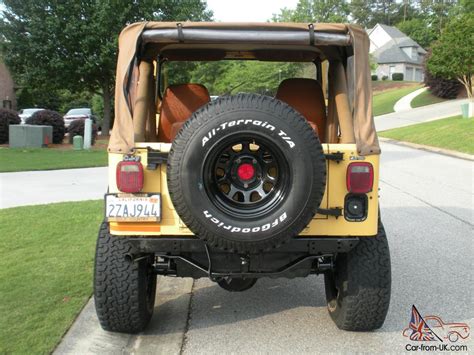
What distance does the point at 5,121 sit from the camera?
67.7ft

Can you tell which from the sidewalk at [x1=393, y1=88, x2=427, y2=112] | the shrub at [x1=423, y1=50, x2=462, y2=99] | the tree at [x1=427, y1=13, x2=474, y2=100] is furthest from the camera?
the sidewalk at [x1=393, y1=88, x2=427, y2=112]

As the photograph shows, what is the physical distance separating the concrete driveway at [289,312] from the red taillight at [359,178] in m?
1.16

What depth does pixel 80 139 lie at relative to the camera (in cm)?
1939

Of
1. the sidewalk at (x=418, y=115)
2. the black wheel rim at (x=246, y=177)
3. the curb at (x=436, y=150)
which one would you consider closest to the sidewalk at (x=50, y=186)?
the black wheel rim at (x=246, y=177)

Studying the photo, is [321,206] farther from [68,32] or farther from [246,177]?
→ [68,32]

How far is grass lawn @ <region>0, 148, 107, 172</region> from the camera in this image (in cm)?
1411

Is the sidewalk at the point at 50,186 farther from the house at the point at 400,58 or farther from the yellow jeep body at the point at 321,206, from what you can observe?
the house at the point at 400,58

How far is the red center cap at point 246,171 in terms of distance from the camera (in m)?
3.23

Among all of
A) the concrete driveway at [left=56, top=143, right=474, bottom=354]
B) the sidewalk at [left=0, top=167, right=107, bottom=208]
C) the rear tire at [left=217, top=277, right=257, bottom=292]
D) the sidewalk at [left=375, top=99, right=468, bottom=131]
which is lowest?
the concrete driveway at [left=56, top=143, right=474, bottom=354]

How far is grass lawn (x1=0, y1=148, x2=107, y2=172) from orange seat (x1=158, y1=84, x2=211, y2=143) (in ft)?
33.0

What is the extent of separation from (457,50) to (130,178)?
A: 99.6 ft

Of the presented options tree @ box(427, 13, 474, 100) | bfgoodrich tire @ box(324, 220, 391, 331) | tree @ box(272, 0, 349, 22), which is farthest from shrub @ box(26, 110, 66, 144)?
tree @ box(272, 0, 349, 22)

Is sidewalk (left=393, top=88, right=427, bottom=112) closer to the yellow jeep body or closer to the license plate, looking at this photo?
the yellow jeep body

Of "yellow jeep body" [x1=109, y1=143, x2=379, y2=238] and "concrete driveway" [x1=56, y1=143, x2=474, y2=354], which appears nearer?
"yellow jeep body" [x1=109, y1=143, x2=379, y2=238]
